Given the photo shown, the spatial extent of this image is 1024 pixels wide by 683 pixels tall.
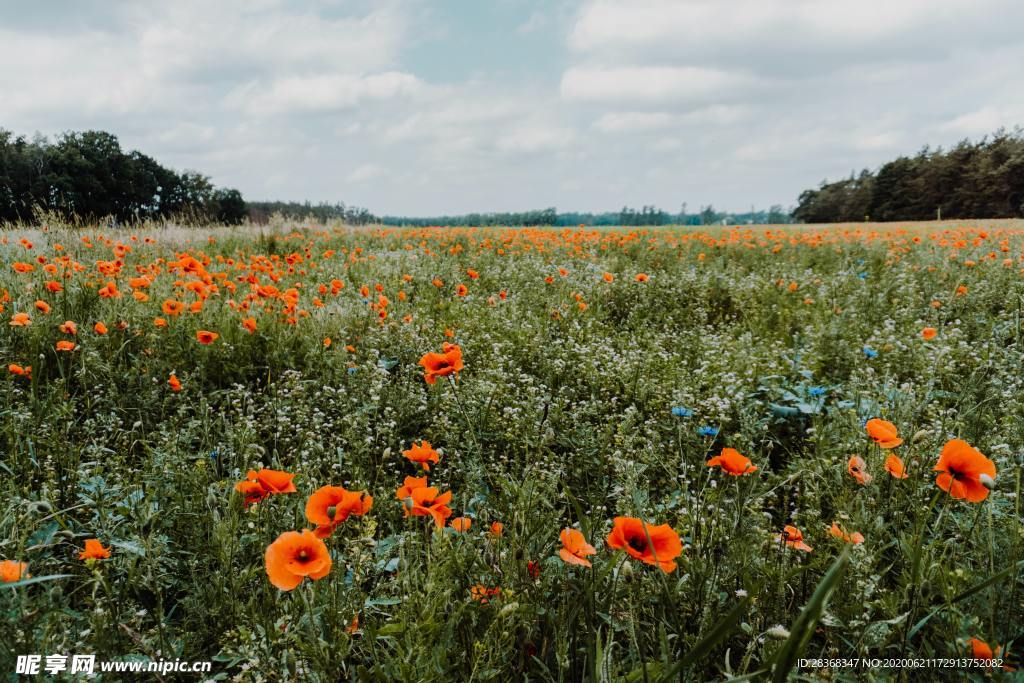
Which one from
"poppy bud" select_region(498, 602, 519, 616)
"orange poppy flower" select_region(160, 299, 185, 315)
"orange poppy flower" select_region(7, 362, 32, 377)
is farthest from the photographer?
"orange poppy flower" select_region(160, 299, 185, 315)

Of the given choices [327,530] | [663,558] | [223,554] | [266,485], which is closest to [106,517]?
[223,554]

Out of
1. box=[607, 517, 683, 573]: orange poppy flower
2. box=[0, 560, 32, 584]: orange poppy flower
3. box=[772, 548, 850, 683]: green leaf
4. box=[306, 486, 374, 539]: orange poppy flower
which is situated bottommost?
box=[0, 560, 32, 584]: orange poppy flower

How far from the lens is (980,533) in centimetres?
171

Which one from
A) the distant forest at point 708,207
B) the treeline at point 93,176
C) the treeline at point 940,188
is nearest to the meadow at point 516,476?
the distant forest at point 708,207

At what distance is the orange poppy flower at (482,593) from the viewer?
1431mm

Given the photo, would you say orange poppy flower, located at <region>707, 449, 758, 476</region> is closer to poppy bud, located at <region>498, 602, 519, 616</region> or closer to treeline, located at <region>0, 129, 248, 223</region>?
poppy bud, located at <region>498, 602, 519, 616</region>

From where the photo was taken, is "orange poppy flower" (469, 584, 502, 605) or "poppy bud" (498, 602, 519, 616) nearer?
"poppy bud" (498, 602, 519, 616)

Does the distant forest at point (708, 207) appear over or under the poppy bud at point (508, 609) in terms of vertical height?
over

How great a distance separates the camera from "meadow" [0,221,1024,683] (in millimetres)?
1330

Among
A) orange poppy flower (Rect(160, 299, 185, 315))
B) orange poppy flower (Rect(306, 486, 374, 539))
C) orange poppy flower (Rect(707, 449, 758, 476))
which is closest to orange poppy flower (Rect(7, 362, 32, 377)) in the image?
orange poppy flower (Rect(160, 299, 185, 315))

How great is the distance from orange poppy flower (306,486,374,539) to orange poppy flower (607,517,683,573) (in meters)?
0.56

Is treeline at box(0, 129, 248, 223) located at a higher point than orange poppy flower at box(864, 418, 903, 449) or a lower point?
higher

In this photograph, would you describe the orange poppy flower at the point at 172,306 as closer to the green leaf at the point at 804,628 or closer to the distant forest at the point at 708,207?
the green leaf at the point at 804,628

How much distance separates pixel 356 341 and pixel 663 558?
358 centimetres
